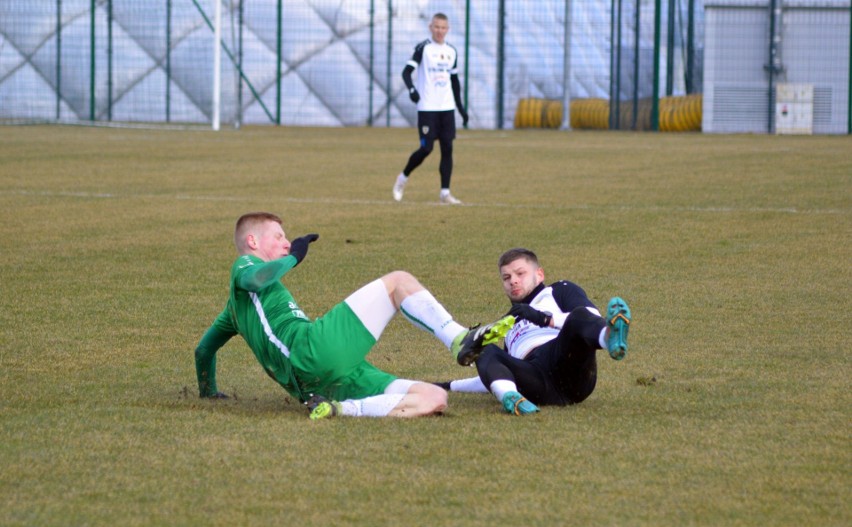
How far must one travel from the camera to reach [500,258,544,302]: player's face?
6.25m

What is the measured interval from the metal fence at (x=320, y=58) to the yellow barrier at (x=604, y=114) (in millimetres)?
125

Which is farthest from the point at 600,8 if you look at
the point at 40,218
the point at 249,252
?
the point at 249,252

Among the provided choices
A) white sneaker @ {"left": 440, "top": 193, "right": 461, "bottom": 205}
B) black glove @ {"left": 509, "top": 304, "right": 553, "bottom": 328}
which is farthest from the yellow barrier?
black glove @ {"left": 509, "top": 304, "right": 553, "bottom": 328}

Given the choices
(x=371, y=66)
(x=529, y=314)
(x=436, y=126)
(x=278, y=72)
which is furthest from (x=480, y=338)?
(x=371, y=66)

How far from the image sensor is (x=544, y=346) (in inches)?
239

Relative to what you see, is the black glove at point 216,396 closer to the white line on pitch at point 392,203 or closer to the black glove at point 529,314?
the black glove at point 529,314

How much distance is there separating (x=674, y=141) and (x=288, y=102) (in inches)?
646

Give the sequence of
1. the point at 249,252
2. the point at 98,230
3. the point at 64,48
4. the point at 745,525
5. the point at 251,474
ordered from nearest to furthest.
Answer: the point at 745,525 → the point at 251,474 → the point at 249,252 → the point at 98,230 → the point at 64,48

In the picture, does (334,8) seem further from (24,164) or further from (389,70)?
(24,164)

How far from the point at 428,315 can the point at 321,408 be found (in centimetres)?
62

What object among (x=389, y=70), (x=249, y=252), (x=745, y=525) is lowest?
(x=745, y=525)

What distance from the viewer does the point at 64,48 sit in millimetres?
40969

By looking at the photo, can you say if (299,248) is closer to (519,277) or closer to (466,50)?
(519,277)

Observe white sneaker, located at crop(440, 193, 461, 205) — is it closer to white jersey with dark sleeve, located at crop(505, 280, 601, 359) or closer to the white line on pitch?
the white line on pitch
